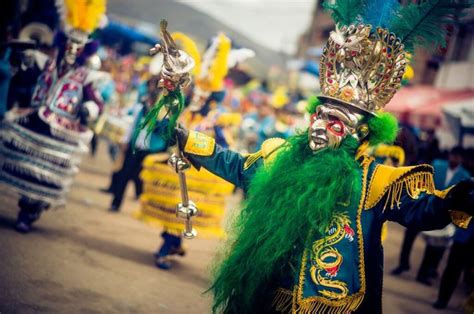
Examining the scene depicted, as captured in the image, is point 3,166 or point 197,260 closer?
point 3,166

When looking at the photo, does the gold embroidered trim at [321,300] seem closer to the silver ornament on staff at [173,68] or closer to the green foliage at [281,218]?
the green foliage at [281,218]

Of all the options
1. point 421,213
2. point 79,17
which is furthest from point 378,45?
point 79,17

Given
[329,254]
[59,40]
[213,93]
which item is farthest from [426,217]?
[59,40]

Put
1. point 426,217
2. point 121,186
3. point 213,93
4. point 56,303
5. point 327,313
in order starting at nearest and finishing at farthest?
1. point 426,217
2. point 327,313
3. point 56,303
4. point 213,93
5. point 121,186

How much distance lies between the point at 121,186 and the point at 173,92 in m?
4.78

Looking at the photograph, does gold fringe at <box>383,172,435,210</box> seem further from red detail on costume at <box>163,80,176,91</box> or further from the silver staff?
red detail on costume at <box>163,80,176,91</box>

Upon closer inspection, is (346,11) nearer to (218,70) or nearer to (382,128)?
(382,128)

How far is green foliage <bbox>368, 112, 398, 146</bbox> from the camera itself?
2.87m

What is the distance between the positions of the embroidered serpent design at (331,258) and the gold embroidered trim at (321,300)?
40 mm

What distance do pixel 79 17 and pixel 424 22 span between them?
3.69m

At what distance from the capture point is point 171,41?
9.78 ft

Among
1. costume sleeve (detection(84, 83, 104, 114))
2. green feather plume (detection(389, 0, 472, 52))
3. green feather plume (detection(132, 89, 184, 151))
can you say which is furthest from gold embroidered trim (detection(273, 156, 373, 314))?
costume sleeve (detection(84, 83, 104, 114))

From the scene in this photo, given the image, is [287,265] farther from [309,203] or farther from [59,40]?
[59,40]

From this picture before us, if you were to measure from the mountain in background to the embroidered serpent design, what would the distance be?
29.1 metres
